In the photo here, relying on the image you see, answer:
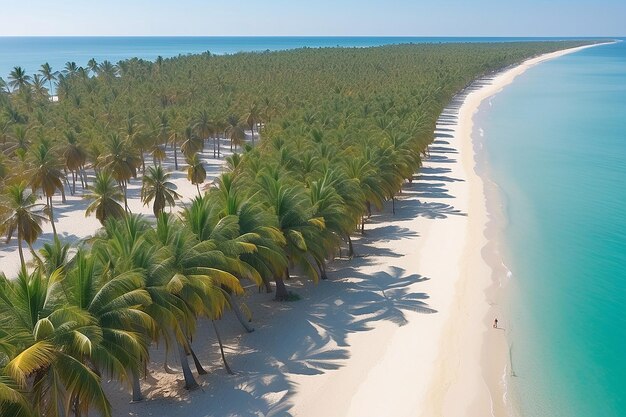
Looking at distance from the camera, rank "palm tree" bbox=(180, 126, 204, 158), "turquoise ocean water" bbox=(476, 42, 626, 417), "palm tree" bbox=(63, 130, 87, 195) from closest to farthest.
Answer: "turquoise ocean water" bbox=(476, 42, 626, 417), "palm tree" bbox=(63, 130, 87, 195), "palm tree" bbox=(180, 126, 204, 158)

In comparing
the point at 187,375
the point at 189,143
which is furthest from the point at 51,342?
the point at 189,143

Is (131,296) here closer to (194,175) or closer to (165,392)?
(165,392)

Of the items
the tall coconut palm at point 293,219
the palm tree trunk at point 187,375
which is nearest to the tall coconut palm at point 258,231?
the tall coconut palm at point 293,219

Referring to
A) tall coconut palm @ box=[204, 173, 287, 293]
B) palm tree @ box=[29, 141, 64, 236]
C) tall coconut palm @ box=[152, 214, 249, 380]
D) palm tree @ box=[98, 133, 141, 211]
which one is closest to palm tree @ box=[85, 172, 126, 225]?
palm tree @ box=[29, 141, 64, 236]

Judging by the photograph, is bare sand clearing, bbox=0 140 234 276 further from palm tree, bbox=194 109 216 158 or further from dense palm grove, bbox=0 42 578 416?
palm tree, bbox=194 109 216 158

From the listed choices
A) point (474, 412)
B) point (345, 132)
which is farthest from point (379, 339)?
point (345, 132)

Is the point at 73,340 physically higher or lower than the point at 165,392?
higher
